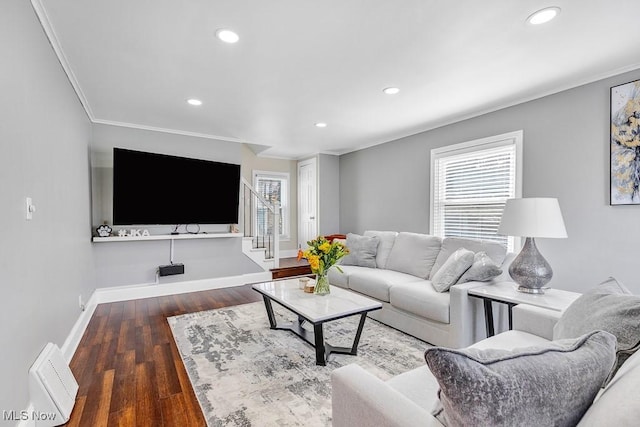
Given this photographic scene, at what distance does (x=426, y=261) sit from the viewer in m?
3.58

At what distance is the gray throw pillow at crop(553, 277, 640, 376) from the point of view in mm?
1071

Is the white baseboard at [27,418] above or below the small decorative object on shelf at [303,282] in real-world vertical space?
below

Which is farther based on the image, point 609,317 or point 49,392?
point 49,392

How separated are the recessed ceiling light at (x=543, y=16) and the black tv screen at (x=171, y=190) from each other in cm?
400

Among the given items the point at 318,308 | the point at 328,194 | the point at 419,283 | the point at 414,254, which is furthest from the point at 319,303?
the point at 328,194

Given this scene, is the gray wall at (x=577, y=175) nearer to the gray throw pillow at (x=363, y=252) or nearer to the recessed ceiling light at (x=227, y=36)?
the gray throw pillow at (x=363, y=252)

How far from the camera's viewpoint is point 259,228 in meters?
6.79

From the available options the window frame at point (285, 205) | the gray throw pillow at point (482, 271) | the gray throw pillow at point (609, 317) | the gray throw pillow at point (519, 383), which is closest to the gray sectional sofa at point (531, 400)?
the gray throw pillow at point (519, 383)

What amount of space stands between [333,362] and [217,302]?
228 cm

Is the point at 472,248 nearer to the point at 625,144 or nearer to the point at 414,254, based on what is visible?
the point at 414,254

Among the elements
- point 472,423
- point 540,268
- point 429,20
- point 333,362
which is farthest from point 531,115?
point 472,423

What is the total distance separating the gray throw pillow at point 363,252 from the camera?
4.21 meters

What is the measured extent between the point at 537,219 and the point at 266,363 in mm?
2425

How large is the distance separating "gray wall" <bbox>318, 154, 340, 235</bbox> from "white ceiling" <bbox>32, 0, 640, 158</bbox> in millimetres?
2447
